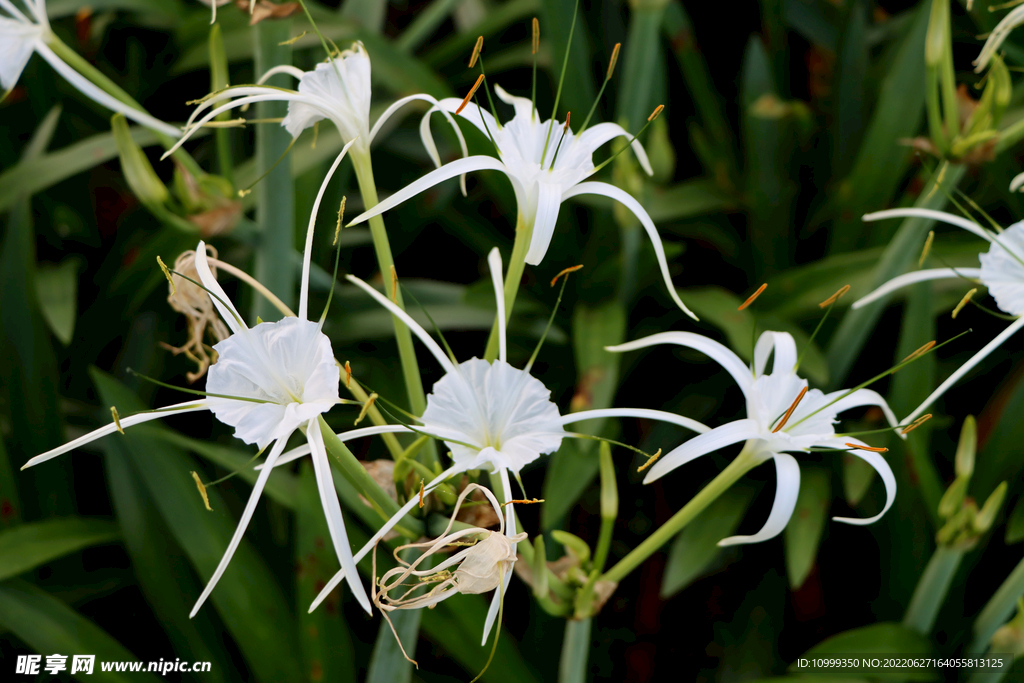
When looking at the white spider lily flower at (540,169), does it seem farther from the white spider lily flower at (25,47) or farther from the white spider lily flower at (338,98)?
the white spider lily flower at (25,47)

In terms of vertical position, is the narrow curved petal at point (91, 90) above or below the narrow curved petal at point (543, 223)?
above

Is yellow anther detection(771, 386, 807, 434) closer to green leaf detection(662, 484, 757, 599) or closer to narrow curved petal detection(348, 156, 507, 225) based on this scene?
narrow curved petal detection(348, 156, 507, 225)

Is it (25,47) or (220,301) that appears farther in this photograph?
(25,47)

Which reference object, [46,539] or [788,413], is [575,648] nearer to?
[788,413]

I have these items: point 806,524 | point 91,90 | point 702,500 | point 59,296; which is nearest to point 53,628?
point 59,296

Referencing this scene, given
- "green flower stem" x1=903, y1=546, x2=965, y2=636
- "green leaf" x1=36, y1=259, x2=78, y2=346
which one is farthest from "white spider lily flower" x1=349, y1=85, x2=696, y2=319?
"green leaf" x1=36, y1=259, x2=78, y2=346

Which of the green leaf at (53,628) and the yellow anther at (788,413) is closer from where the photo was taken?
the yellow anther at (788,413)

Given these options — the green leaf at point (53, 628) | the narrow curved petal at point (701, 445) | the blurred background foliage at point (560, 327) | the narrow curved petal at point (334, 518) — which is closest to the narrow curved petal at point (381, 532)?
the narrow curved petal at point (334, 518)

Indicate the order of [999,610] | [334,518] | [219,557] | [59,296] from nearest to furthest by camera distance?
[334,518]
[999,610]
[219,557]
[59,296]
